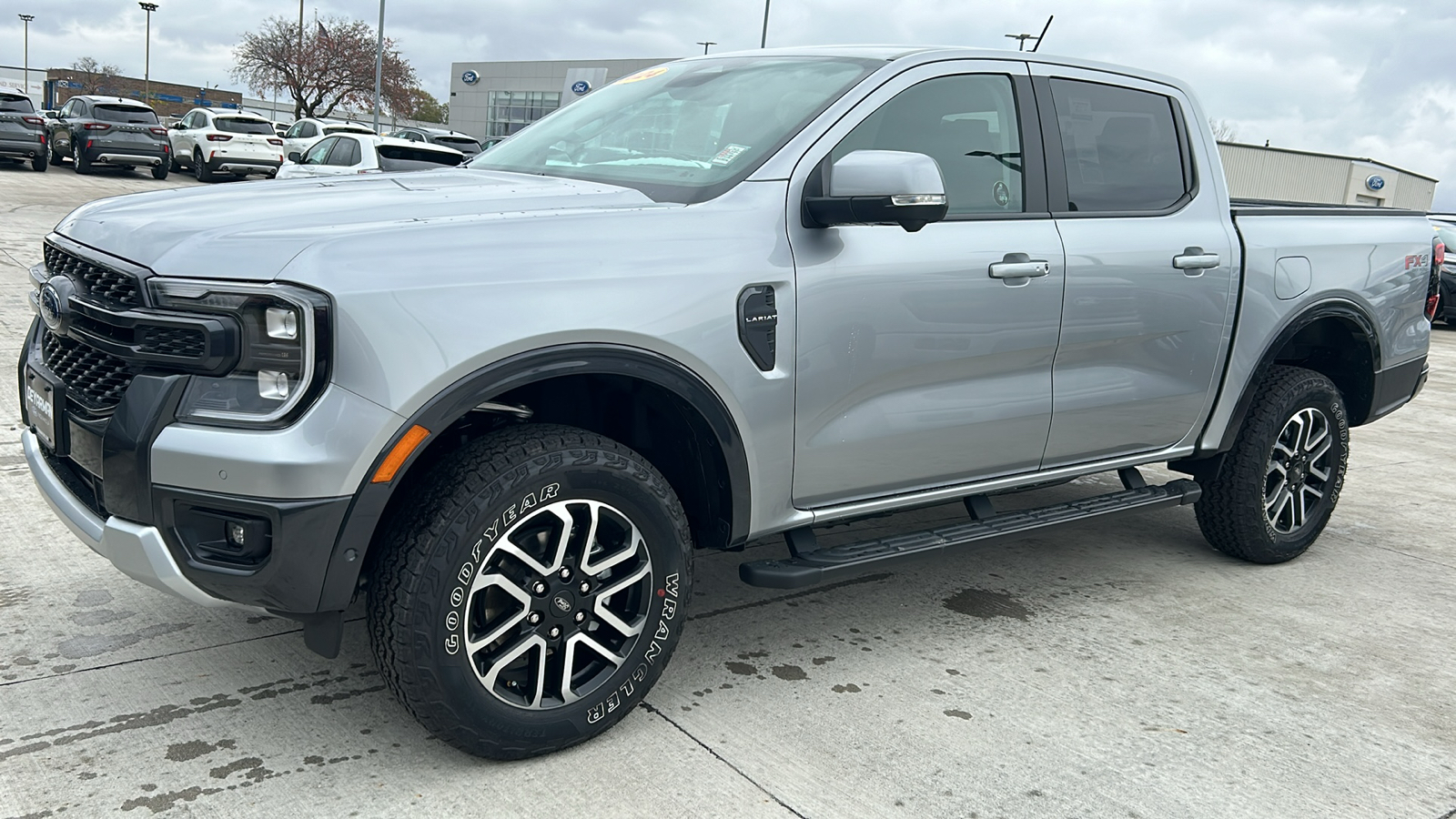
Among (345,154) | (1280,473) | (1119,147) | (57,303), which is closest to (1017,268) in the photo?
(1119,147)

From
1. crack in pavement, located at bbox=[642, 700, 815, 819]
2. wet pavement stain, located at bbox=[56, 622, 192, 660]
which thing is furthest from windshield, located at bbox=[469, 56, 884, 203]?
wet pavement stain, located at bbox=[56, 622, 192, 660]

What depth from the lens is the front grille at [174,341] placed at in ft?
8.25

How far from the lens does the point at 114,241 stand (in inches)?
110

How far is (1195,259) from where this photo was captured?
4.20 m

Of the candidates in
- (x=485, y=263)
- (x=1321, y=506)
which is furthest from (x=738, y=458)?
(x=1321, y=506)

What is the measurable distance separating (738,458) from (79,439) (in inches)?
61.5

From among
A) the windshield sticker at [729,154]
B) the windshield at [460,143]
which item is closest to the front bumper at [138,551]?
the windshield sticker at [729,154]

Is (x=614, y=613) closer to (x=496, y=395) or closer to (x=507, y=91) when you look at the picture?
(x=496, y=395)

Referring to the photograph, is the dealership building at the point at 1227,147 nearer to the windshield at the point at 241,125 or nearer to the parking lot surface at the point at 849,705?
the windshield at the point at 241,125

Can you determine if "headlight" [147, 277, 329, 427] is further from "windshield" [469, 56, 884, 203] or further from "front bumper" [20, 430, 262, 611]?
"windshield" [469, 56, 884, 203]

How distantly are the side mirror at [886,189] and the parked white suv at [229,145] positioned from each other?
24143 mm

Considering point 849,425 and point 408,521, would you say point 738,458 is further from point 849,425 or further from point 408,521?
point 408,521

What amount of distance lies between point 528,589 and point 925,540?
135 cm

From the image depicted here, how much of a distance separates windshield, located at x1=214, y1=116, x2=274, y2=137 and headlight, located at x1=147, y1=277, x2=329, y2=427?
25.6 metres
